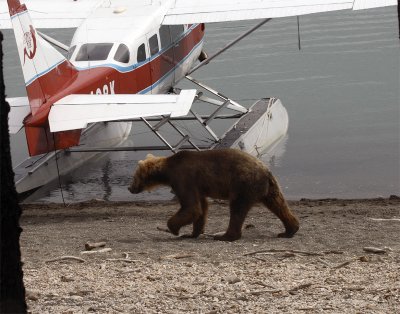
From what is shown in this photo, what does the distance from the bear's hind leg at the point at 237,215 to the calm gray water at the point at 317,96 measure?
5686mm

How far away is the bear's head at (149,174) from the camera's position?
1027cm

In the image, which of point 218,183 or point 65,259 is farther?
point 218,183

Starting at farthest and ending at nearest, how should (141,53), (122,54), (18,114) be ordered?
(141,53) < (122,54) < (18,114)

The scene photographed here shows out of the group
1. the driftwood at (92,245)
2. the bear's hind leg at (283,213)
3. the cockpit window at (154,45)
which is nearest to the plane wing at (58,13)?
the cockpit window at (154,45)

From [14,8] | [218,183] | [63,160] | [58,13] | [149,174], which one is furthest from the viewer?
[58,13]

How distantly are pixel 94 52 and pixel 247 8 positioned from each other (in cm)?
340

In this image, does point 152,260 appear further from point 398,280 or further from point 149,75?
point 149,75

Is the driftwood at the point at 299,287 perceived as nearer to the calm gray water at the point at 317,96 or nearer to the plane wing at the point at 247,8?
the calm gray water at the point at 317,96

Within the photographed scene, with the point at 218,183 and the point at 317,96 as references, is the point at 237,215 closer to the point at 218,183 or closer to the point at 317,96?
the point at 218,183

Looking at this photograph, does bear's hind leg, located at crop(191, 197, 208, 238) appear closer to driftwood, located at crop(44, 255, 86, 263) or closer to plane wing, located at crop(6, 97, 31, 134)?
driftwood, located at crop(44, 255, 86, 263)

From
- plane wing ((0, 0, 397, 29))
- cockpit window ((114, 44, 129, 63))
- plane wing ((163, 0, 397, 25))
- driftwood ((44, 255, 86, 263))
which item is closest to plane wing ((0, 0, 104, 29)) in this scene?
plane wing ((0, 0, 397, 29))

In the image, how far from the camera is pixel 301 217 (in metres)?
11.6

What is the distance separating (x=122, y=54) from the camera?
1587cm

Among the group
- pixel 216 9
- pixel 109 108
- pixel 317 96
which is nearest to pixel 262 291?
pixel 109 108
